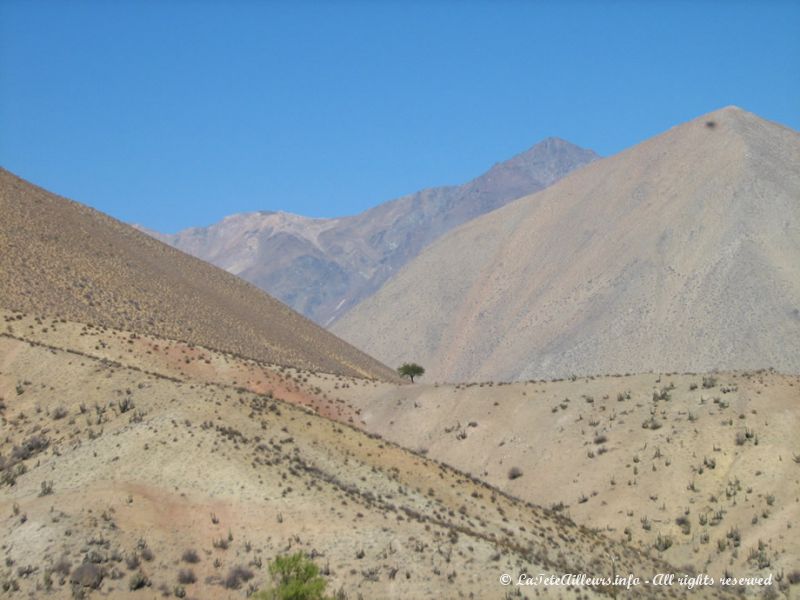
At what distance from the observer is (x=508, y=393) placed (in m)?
48.5

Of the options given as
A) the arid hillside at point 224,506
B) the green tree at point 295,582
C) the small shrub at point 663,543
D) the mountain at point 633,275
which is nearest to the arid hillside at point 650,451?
the small shrub at point 663,543

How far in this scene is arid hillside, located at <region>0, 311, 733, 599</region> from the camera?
21.7 metres

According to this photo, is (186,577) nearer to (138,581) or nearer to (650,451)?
(138,581)

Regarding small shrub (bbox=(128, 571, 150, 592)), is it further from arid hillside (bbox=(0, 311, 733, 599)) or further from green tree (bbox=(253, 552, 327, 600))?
green tree (bbox=(253, 552, 327, 600))

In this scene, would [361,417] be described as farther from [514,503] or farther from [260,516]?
[260,516]

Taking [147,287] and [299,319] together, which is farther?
[299,319]

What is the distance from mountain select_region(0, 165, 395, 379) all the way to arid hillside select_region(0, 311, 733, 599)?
24.8m

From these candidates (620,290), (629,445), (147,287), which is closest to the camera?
(629,445)

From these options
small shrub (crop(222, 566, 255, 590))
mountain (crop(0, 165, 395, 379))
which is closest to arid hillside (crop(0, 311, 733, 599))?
small shrub (crop(222, 566, 255, 590))

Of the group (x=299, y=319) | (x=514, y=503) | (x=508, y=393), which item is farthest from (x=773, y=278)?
(x=514, y=503)

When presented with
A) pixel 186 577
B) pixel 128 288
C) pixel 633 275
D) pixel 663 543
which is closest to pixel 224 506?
pixel 186 577

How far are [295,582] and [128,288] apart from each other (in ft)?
164

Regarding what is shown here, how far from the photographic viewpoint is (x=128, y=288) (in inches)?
2621

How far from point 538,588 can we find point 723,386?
21.5 metres
